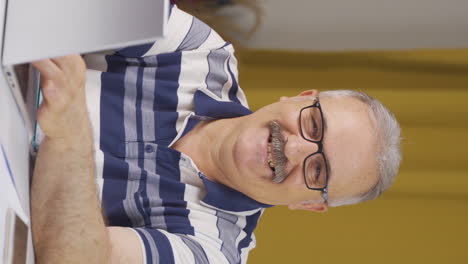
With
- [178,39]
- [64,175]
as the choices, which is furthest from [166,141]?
[64,175]

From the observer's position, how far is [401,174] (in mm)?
1822

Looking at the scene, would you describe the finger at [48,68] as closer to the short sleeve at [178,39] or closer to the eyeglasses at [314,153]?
the short sleeve at [178,39]

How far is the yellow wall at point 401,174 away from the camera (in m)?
1.78

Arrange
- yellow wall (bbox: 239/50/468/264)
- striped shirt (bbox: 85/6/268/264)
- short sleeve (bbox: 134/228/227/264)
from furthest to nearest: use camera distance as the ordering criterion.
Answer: yellow wall (bbox: 239/50/468/264)
striped shirt (bbox: 85/6/268/264)
short sleeve (bbox: 134/228/227/264)

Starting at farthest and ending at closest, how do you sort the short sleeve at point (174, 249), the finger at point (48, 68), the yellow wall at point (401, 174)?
the yellow wall at point (401, 174)
the short sleeve at point (174, 249)
the finger at point (48, 68)

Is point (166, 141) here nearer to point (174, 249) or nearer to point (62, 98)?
point (174, 249)

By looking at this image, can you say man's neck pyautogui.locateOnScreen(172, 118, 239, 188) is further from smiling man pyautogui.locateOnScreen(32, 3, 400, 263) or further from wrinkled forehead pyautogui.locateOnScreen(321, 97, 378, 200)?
wrinkled forehead pyautogui.locateOnScreen(321, 97, 378, 200)

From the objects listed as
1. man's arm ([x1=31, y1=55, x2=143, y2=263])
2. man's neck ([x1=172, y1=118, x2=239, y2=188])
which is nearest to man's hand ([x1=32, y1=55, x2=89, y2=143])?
man's arm ([x1=31, y1=55, x2=143, y2=263])

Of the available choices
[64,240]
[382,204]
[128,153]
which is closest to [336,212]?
[382,204]

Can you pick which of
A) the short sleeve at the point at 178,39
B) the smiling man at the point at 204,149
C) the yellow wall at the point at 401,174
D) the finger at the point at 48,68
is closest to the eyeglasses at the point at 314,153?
the smiling man at the point at 204,149

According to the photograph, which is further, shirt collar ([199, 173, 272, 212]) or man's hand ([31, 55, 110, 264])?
shirt collar ([199, 173, 272, 212])

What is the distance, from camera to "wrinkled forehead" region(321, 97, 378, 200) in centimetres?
126

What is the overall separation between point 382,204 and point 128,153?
43.9 inches

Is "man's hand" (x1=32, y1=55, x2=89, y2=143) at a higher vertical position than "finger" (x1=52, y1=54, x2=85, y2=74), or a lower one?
lower
